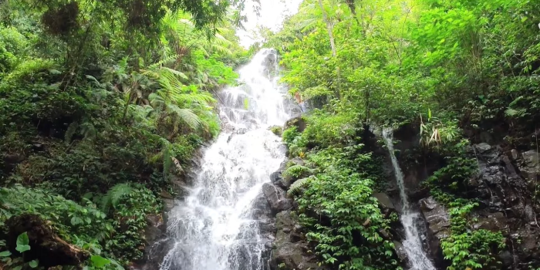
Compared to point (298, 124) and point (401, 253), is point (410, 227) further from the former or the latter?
point (298, 124)

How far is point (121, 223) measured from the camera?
6.49 meters

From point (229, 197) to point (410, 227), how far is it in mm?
4703

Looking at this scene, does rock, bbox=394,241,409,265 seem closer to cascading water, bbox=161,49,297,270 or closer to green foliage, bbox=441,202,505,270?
green foliage, bbox=441,202,505,270

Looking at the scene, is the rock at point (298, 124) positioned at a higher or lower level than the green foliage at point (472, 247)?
higher

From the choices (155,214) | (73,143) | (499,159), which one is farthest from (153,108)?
(499,159)

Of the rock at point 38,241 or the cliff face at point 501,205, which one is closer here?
the rock at point 38,241

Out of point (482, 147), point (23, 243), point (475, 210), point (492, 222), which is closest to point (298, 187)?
point (475, 210)

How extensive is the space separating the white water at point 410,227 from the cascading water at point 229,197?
300 cm

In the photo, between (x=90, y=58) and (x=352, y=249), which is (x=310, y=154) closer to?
(x=352, y=249)

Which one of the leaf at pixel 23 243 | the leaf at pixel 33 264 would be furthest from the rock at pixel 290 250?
the leaf at pixel 23 243

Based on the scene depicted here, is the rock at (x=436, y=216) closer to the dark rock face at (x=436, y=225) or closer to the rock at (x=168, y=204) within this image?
the dark rock face at (x=436, y=225)

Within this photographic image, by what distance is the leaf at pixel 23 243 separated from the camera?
2.99 metres

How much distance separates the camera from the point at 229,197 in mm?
9164

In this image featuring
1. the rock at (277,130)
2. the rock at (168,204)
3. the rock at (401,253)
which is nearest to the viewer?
the rock at (401,253)
